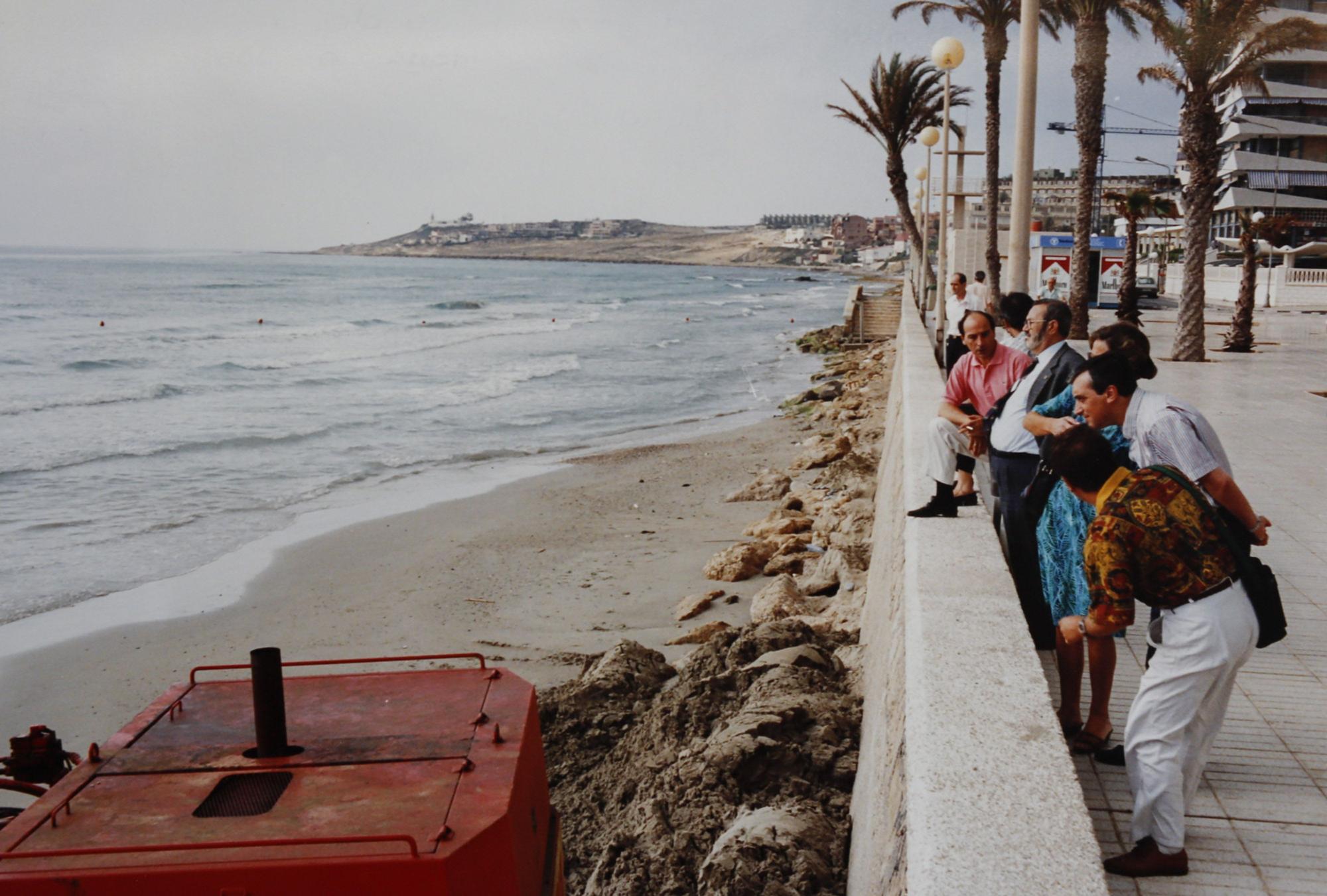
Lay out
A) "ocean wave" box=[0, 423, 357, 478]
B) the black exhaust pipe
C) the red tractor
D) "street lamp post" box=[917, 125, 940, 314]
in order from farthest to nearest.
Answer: "street lamp post" box=[917, 125, 940, 314]
"ocean wave" box=[0, 423, 357, 478]
the black exhaust pipe
the red tractor

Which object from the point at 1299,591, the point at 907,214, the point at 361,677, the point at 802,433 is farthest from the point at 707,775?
the point at 907,214

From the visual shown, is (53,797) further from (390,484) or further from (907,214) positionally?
(907,214)

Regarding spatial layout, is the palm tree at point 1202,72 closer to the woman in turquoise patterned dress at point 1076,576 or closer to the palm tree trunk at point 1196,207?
the palm tree trunk at point 1196,207

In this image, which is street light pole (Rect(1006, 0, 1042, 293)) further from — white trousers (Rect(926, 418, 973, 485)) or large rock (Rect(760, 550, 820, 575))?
white trousers (Rect(926, 418, 973, 485))

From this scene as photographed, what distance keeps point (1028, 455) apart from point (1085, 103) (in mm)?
19337

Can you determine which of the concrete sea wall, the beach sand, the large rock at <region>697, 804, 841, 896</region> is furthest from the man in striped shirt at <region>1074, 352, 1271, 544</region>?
the beach sand

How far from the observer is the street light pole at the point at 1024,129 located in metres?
9.20

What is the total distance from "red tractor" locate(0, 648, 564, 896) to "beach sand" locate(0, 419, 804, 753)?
13.9 feet

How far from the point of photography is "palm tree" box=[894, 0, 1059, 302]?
28.1 metres

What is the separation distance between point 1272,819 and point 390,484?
15.5 m

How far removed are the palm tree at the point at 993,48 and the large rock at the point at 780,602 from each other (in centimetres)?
1997

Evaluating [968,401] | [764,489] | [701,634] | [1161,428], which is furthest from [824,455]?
[1161,428]

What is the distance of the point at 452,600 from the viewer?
36.4ft

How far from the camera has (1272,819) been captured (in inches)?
146
